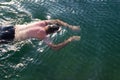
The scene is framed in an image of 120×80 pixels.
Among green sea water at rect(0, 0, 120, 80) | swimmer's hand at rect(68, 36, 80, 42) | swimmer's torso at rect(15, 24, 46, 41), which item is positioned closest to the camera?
green sea water at rect(0, 0, 120, 80)

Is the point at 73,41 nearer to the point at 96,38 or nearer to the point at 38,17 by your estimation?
the point at 96,38

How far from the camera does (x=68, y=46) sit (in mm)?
12164

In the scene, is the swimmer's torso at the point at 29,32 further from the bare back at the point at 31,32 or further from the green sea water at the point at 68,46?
the green sea water at the point at 68,46

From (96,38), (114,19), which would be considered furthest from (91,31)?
(114,19)

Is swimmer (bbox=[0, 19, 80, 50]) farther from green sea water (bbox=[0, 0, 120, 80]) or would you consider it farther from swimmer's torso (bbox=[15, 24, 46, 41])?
green sea water (bbox=[0, 0, 120, 80])

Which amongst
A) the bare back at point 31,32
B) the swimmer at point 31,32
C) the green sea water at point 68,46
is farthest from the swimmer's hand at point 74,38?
the bare back at point 31,32

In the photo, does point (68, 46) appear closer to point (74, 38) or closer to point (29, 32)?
point (74, 38)

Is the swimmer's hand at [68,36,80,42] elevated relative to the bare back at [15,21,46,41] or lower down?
lower down

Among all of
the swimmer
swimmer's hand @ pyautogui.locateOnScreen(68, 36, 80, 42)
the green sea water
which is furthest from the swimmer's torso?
swimmer's hand @ pyautogui.locateOnScreen(68, 36, 80, 42)

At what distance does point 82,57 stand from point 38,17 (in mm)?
3267

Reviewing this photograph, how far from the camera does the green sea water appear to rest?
35.8 feet

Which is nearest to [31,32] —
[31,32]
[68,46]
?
[31,32]

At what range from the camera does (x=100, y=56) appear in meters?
11.9

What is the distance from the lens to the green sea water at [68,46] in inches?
430
